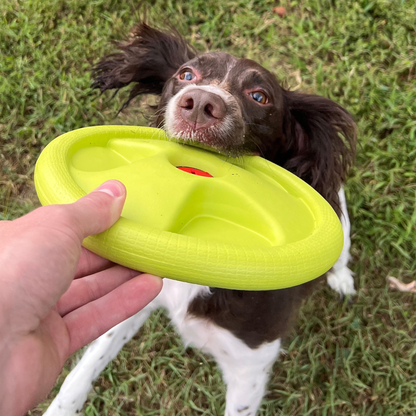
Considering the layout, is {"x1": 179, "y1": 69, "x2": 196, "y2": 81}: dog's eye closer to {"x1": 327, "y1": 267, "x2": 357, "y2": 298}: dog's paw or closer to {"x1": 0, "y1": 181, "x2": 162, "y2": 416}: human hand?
{"x1": 0, "y1": 181, "x2": 162, "y2": 416}: human hand

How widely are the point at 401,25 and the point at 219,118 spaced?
3.25 m

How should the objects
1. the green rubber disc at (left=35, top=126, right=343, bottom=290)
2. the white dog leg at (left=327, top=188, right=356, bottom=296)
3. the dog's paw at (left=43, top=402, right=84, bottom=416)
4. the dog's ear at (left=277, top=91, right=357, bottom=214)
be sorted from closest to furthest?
the green rubber disc at (left=35, top=126, right=343, bottom=290) < the dog's ear at (left=277, top=91, right=357, bottom=214) < the dog's paw at (left=43, top=402, right=84, bottom=416) < the white dog leg at (left=327, top=188, right=356, bottom=296)

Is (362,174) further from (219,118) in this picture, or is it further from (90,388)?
(90,388)

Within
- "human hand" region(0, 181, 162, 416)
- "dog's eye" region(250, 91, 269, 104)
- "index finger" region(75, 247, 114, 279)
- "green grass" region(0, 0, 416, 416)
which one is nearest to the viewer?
"human hand" region(0, 181, 162, 416)

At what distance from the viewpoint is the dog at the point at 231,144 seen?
205 centimetres

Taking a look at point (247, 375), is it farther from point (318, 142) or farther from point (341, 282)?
point (318, 142)

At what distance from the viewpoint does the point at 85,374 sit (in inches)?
108

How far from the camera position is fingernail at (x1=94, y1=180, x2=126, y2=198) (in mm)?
1483

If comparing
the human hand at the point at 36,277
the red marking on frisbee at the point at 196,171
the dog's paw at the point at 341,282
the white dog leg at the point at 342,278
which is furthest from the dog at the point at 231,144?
the human hand at the point at 36,277

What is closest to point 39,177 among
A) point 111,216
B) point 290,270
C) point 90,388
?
point 111,216

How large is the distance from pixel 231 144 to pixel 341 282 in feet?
6.09

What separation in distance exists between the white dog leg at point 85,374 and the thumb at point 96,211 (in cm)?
154

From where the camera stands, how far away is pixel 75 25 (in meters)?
4.12

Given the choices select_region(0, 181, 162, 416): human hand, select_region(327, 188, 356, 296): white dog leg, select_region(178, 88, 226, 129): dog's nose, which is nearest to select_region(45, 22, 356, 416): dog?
select_region(178, 88, 226, 129): dog's nose
